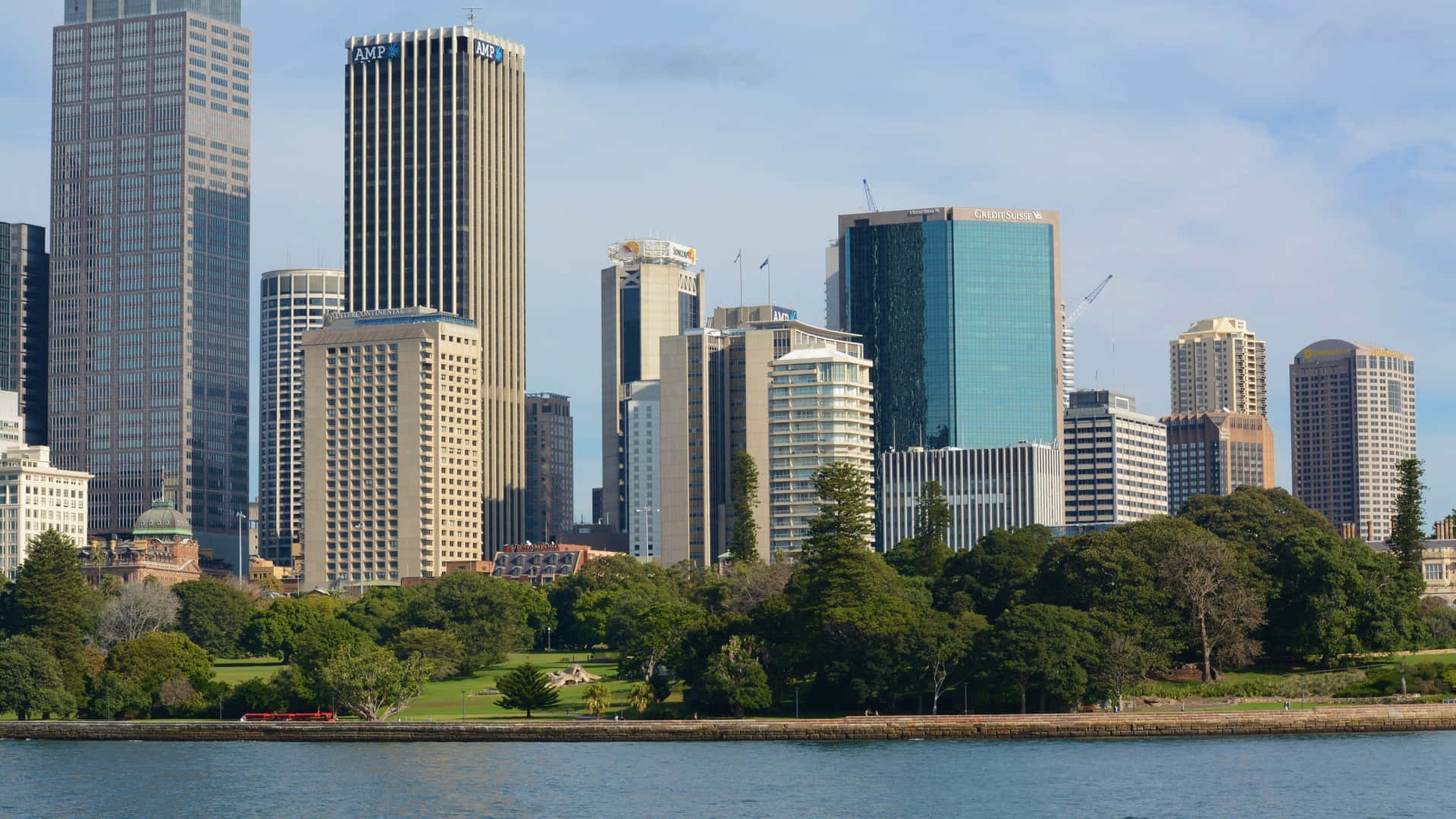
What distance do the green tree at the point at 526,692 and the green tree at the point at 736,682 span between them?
15.9m

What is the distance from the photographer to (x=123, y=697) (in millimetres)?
194000

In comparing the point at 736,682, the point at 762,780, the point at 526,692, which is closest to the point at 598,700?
the point at 526,692

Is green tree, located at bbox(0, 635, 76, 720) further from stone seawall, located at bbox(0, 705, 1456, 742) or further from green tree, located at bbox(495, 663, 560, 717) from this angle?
green tree, located at bbox(495, 663, 560, 717)

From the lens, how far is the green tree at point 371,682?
18162 cm

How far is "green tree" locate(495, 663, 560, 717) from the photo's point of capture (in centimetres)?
18412

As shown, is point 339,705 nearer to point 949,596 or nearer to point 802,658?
point 802,658

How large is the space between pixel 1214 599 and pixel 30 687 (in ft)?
342

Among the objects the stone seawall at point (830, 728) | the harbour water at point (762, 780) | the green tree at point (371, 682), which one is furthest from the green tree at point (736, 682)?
the green tree at point (371, 682)

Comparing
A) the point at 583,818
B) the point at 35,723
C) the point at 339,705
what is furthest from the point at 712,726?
the point at 35,723

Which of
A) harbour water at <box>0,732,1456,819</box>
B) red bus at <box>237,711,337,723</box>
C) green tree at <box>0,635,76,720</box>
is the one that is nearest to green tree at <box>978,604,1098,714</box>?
harbour water at <box>0,732,1456,819</box>

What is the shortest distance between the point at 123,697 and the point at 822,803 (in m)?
90.0

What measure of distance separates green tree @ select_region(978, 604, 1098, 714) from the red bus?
56.6 meters

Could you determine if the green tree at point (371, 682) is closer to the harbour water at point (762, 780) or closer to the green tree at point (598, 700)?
the harbour water at point (762, 780)

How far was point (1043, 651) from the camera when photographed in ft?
536
